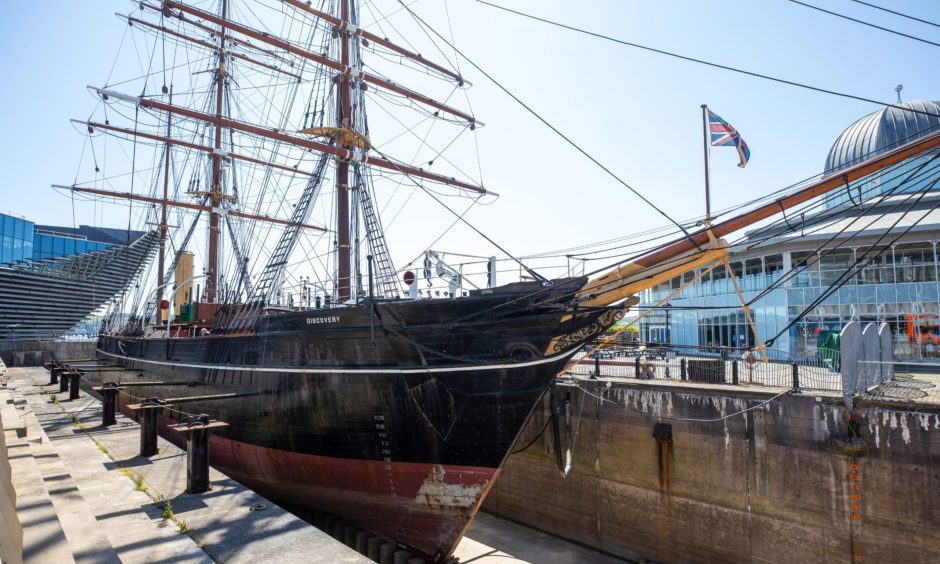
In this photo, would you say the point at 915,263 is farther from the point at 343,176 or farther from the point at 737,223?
the point at 343,176

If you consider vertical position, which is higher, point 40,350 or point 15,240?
point 15,240

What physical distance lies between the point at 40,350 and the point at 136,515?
139ft

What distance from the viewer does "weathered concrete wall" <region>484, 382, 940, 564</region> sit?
27.7 ft

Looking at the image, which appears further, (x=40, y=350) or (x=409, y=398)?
(x=40, y=350)

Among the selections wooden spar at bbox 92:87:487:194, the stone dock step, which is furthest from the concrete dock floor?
wooden spar at bbox 92:87:487:194

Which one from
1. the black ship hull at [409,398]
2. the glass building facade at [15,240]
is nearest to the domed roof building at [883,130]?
the black ship hull at [409,398]

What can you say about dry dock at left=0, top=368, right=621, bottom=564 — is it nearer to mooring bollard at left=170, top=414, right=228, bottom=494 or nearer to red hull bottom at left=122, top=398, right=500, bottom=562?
mooring bollard at left=170, top=414, right=228, bottom=494

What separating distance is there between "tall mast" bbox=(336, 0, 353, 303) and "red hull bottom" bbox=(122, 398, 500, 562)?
506cm

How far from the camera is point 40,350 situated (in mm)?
38094

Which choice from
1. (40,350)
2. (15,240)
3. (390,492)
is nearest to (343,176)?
(390,492)

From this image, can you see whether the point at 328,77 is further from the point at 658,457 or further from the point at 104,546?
the point at 104,546

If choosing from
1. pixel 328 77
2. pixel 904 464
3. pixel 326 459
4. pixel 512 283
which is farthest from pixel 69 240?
pixel 904 464

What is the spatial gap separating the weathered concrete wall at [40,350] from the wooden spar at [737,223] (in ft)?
130

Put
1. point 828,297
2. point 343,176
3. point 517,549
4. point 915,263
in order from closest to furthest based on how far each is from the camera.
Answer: point 517,549 < point 343,176 < point 915,263 < point 828,297
